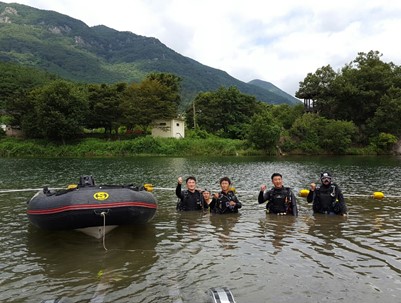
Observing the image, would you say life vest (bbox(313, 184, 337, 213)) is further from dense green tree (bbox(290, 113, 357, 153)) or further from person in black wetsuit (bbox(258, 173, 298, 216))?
dense green tree (bbox(290, 113, 357, 153))

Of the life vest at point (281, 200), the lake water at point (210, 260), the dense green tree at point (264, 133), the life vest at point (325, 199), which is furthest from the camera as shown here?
the dense green tree at point (264, 133)

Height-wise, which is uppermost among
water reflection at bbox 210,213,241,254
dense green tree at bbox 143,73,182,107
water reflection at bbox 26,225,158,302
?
dense green tree at bbox 143,73,182,107

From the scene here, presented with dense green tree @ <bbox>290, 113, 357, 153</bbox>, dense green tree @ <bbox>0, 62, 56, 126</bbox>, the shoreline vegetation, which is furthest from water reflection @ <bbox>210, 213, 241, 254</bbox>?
dense green tree @ <bbox>0, 62, 56, 126</bbox>

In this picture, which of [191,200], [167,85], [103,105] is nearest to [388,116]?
[167,85]

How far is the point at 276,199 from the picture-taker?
35.8 ft

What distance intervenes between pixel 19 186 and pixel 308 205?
46.9 feet

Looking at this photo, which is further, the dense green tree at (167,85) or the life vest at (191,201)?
the dense green tree at (167,85)

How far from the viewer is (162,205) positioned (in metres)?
13.1

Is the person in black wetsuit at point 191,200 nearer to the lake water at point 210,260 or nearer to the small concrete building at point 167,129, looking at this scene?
the lake water at point 210,260

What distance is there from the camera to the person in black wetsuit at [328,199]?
10.6 meters

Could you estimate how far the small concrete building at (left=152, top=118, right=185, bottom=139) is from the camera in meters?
57.8

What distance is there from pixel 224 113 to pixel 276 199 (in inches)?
2183

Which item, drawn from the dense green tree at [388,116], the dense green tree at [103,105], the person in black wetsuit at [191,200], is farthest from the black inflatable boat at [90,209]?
the dense green tree at [388,116]

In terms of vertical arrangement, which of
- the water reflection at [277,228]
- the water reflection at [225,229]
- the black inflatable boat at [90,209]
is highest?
the black inflatable boat at [90,209]
